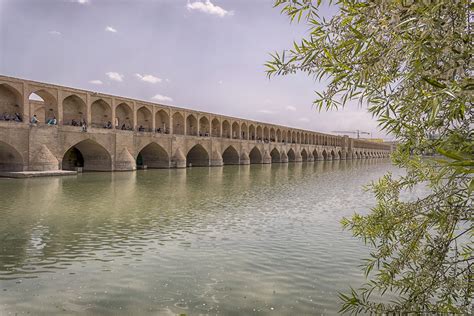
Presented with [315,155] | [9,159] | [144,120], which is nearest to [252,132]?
[144,120]

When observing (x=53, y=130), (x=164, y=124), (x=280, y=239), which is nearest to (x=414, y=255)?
(x=280, y=239)

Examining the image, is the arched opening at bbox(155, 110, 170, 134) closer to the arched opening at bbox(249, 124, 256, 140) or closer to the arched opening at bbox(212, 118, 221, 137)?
the arched opening at bbox(212, 118, 221, 137)

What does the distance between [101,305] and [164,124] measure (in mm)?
21288

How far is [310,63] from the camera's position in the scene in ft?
7.04

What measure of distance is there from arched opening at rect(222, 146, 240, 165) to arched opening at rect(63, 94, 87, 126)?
568 inches

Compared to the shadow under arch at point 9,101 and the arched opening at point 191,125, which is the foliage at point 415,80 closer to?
the shadow under arch at point 9,101

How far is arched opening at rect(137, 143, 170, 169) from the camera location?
22578mm

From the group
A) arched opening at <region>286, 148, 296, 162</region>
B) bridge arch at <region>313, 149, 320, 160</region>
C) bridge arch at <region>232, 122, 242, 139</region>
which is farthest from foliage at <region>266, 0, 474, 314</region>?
bridge arch at <region>313, 149, 320, 160</region>

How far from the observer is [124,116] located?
21.4m

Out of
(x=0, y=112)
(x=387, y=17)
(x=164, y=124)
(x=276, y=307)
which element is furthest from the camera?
(x=164, y=124)

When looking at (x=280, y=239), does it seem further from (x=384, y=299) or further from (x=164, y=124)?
(x=164, y=124)

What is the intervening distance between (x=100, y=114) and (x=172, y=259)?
1716 cm

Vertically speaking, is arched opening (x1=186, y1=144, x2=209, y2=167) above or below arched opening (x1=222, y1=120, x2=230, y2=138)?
below

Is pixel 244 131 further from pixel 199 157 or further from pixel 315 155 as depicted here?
pixel 315 155
